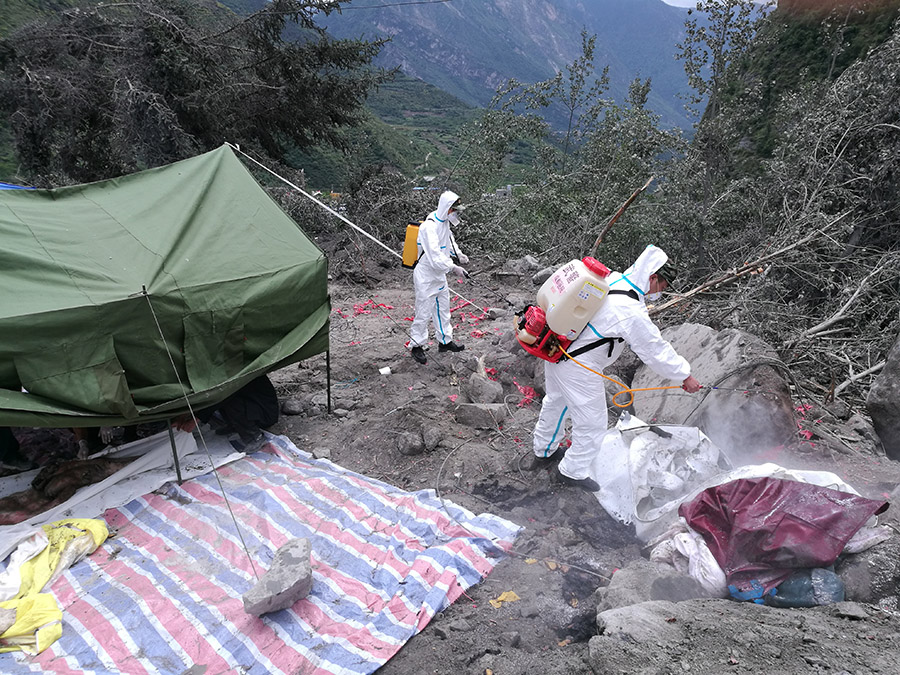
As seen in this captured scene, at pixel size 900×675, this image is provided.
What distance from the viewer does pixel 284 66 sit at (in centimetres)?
1069

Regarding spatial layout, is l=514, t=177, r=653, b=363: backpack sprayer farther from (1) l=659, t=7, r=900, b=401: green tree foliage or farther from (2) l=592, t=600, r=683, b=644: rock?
(1) l=659, t=7, r=900, b=401: green tree foliage

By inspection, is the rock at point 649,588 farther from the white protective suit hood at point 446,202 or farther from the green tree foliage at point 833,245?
the white protective suit hood at point 446,202

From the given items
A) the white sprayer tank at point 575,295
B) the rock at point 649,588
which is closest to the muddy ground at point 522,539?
the rock at point 649,588

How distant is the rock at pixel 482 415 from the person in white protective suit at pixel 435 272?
1.26m

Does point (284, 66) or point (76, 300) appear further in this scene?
point (284, 66)

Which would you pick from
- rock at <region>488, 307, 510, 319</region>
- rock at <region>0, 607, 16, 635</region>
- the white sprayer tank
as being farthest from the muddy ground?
rock at <region>0, 607, 16, 635</region>

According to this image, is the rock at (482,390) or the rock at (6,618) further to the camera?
the rock at (482,390)

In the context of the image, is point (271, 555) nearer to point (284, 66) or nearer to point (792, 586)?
point (792, 586)

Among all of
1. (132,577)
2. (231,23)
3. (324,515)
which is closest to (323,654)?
(324,515)

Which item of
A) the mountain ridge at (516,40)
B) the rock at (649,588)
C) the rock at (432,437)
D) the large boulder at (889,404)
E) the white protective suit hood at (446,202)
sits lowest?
the rock at (432,437)

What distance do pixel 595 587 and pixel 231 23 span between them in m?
12.5

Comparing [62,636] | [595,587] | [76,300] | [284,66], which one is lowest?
[62,636]

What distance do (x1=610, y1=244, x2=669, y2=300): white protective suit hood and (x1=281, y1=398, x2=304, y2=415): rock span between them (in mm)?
2861

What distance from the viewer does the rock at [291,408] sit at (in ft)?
14.6
